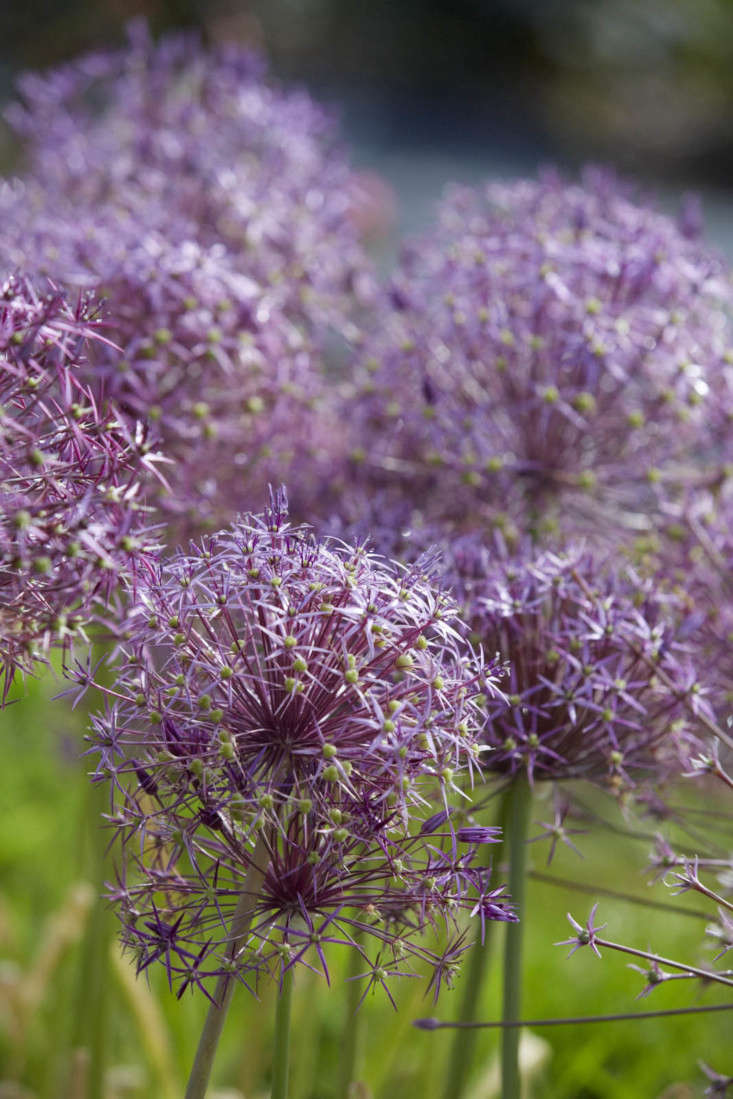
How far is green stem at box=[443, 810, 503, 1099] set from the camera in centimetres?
199

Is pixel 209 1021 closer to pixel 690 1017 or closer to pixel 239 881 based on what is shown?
A: pixel 239 881

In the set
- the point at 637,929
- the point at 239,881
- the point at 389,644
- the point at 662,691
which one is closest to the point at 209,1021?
the point at 239,881

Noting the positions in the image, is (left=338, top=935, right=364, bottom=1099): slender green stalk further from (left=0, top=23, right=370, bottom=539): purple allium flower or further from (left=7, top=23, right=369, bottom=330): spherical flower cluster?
(left=7, top=23, right=369, bottom=330): spherical flower cluster

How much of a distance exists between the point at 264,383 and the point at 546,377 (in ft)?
1.94

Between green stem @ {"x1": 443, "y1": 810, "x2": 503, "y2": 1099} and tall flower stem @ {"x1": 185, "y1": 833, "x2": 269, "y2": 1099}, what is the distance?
0.62 m

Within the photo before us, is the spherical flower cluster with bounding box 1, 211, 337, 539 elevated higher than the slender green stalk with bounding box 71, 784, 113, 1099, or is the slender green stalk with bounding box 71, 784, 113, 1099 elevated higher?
the spherical flower cluster with bounding box 1, 211, 337, 539

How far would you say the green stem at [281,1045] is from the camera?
148 centimetres

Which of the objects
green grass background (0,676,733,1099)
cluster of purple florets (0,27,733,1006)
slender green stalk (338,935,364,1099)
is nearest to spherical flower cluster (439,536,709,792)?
cluster of purple florets (0,27,733,1006)

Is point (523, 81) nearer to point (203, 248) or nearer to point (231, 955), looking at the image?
point (203, 248)

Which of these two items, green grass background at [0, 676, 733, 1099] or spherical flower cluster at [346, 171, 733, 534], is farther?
green grass background at [0, 676, 733, 1099]

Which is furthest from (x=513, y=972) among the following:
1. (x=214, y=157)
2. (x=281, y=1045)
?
(x=214, y=157)

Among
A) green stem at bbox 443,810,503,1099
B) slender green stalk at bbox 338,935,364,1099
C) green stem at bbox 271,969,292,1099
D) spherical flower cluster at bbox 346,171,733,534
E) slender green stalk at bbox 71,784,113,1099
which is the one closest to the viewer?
green stem at bbox 271,969,292,1099

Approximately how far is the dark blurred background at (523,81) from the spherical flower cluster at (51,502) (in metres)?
10.2

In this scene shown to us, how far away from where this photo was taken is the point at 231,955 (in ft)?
4.58
